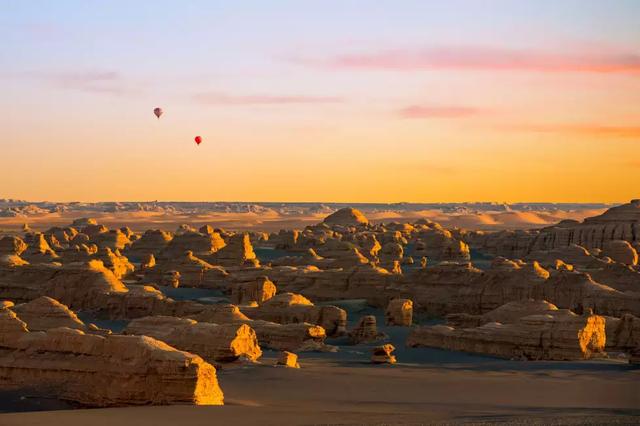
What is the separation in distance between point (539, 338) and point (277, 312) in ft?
55.2

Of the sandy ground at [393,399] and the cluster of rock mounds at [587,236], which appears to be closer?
the sandy ground at [393,399]

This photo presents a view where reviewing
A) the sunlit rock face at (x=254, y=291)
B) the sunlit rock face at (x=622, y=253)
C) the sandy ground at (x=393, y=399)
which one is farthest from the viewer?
the sunlit rock face at (x=622, y=253)

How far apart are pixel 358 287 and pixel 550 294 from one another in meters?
17.2

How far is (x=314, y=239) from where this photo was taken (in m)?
139

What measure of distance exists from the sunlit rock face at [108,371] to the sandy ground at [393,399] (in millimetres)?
926

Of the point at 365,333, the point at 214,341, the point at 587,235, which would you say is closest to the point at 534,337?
the point at 365,333

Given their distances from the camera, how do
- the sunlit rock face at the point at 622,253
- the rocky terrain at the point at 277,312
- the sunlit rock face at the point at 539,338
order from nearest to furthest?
the rocky terrain at the point at 277,312
the sunlit rock face at the point at 539,338
the sunlit rock face at the point at 622,253

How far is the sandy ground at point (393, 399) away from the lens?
34.9 metres

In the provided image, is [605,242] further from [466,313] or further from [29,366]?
[29,366]

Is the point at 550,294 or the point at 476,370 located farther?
the point at 550,294

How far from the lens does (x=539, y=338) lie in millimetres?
55656

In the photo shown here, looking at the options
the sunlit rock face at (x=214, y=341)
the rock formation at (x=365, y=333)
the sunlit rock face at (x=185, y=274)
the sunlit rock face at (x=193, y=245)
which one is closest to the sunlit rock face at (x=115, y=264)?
the sunlit rock face at (x=185, y=274)

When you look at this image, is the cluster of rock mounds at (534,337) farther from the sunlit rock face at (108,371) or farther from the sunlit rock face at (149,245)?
the sunlit rock face at (149,245)

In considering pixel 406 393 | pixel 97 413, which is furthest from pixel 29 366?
pixel 406 393
